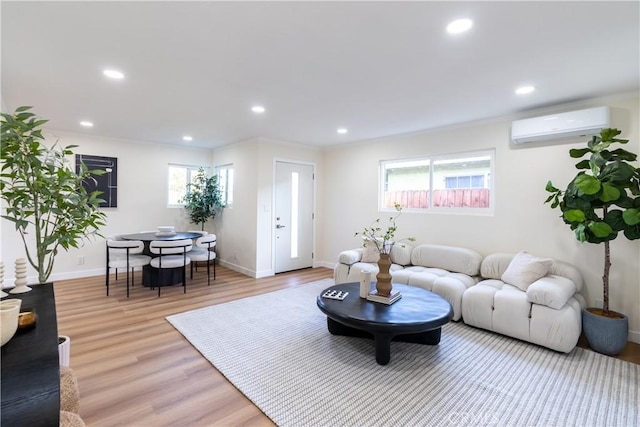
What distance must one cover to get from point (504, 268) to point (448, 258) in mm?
668

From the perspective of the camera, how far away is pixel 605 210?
2.89 metres

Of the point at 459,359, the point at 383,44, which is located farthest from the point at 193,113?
the point at 459,359

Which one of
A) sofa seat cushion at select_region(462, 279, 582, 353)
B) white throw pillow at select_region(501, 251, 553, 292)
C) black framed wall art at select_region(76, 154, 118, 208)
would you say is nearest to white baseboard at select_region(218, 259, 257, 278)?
black framed wall art at select_region(76, 154, 118, 208)

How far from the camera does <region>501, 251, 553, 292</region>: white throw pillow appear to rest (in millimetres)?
3186

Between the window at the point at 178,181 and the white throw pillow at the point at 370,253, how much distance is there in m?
4.06

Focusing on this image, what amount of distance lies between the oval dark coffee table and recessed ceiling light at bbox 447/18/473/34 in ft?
7.15

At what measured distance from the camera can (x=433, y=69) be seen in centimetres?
261

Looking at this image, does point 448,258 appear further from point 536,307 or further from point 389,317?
point 389,317

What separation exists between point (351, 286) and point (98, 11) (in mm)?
3168

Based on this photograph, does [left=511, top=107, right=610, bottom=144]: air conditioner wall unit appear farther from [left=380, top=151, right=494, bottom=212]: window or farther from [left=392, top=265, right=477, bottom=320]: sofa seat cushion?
[left=392, top=265, right=477, bottom=320]: sofa seat cushion

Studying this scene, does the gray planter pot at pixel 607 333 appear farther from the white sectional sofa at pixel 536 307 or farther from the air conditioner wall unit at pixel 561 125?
the air conditioner wall unit at pixel 561 125

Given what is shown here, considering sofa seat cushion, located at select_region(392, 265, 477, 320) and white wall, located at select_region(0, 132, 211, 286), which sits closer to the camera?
sofa seat cushion, located at select_region(392, 265, 477, 320)

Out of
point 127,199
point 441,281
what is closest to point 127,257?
point 127,199

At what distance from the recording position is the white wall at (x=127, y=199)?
5.00 metres
